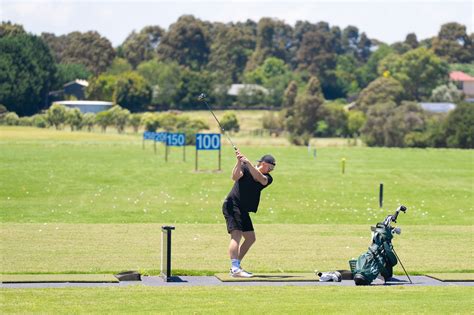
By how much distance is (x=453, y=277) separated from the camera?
67.2 feet

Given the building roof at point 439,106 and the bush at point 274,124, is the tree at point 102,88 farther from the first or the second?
the building roof at point 439,106

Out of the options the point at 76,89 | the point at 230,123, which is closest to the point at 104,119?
the point at 230,123

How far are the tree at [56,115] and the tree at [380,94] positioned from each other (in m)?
42.2

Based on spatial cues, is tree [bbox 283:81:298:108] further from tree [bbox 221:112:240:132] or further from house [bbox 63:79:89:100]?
house [bbox 63:79:89:100]

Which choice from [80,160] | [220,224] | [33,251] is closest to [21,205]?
[220,224]

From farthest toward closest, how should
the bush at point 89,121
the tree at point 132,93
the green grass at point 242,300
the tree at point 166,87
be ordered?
1. the tree at point 166,87
2. the tree at point 132,93
3. the bush at point 89,121
4. the green grass at point 242,300

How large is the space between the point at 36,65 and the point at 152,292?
13488cm

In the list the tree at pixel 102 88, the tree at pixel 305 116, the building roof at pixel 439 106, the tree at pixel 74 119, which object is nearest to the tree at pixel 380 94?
the building roof at pixel 439 106

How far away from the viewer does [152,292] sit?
59.0 feet

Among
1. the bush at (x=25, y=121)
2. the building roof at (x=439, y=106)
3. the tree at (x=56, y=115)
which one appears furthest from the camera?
the building roof at (x=439, y=106)

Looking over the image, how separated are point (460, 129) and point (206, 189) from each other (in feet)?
233

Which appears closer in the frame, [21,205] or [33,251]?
[33,251]

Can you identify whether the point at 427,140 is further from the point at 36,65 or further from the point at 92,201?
the point at 92,201

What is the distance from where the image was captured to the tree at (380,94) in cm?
16512
